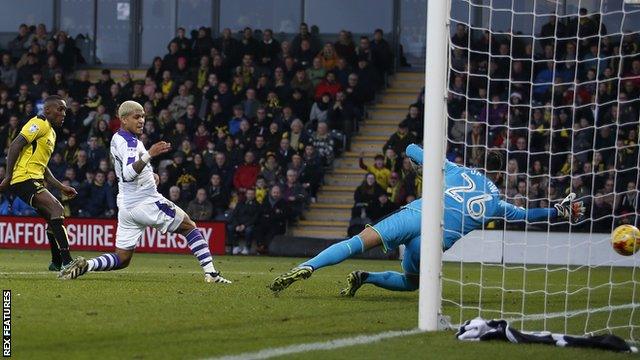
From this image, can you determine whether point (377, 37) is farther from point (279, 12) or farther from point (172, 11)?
point (172, 11)

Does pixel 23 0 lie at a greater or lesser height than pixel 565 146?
greater

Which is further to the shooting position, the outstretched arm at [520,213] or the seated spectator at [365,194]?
the seated spectator at [365,194]

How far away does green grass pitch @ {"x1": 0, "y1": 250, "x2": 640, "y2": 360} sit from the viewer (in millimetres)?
7707

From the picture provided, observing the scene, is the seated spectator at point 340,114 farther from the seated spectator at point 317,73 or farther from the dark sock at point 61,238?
the dark sock at point 61,238

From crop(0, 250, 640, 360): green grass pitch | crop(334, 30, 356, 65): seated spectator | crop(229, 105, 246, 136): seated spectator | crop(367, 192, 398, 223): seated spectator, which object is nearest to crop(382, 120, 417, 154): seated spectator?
crop(367, 192, 398, 223): seated spectator

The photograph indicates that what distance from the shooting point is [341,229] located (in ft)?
80.2

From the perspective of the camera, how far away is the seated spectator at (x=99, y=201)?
24.9 m

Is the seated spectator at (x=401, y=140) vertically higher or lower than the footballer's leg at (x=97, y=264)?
higher

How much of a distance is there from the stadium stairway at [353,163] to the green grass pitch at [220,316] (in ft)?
28.4

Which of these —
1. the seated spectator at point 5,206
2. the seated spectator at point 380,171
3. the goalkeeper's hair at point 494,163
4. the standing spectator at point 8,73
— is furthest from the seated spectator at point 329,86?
the goalkeeper's hair at point 494,163

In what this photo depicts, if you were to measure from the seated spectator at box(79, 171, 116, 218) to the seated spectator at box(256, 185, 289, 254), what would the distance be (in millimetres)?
3249

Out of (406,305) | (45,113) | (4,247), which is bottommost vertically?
(4,247)

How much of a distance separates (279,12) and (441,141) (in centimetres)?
2015

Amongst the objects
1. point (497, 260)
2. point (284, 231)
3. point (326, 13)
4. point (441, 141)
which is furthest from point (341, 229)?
point (441, 141)
